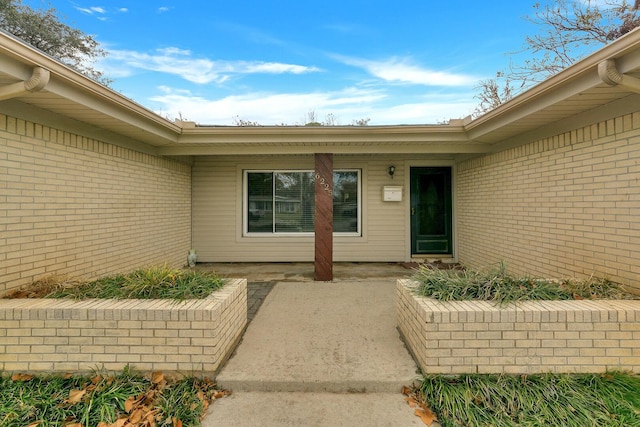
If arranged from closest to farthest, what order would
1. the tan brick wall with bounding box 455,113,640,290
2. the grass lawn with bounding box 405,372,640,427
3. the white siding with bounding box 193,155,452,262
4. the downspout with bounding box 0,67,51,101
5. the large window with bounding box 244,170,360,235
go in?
1. the grass lawn with bounding box 405,372,640,427
2. the downspout with bounding box 0,67,51,101
3. the tan brick wall with bounding box 455,113,640,290
4. the white siding with bounding box 193,155,452,262
5. the large window with bounding box 244,170,360,235

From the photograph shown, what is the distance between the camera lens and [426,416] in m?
1.91

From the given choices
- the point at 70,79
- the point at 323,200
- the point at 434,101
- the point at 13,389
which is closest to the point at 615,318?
the point at 323,200

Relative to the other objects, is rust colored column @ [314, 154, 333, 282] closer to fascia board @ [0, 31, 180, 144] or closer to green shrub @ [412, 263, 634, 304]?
green shrub @ [412, 263, 634, 304]

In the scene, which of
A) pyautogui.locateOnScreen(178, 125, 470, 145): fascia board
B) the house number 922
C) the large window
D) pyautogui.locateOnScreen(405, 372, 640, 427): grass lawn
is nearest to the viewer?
pyautogui.locateOnScreen(405, 372, 640, 427): grass lawn

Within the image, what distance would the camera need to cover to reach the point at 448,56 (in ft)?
29.3

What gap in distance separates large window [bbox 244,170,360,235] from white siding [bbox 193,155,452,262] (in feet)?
0.58

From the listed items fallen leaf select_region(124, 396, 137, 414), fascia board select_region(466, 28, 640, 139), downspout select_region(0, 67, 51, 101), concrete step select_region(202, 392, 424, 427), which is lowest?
concrete step select_region(202, 392, 424, 427)

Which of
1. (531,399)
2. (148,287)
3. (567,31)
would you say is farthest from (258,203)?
(567,31)

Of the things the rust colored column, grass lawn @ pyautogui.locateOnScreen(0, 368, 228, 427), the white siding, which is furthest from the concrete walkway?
the white siding

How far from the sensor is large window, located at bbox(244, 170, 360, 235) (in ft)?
21.9

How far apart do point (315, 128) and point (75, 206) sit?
346 centimetres

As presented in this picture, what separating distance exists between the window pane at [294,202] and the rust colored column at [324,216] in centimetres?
168

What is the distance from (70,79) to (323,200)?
350cm

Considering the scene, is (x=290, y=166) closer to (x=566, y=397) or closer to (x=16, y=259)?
(x=16, y=259)
